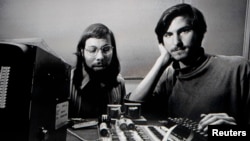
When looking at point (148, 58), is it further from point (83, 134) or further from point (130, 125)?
point (83, 134)

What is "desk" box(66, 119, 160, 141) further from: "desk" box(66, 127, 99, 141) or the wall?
the wall

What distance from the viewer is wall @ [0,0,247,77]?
1.70m

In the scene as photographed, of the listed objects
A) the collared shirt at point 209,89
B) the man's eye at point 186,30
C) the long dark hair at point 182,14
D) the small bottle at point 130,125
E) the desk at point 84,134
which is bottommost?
the desk at point 84,134

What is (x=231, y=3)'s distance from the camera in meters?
1.72

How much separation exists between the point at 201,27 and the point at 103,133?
3.29 feet

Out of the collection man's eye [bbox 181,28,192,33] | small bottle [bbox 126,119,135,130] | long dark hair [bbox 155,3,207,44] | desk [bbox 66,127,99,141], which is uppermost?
long dark hair [bbox 155,3,207,44]

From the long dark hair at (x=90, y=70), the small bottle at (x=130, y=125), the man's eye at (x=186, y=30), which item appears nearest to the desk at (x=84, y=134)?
the small bottle at (x=130, y=125)

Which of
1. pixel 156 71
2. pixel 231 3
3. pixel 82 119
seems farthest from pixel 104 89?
pixel 231 3

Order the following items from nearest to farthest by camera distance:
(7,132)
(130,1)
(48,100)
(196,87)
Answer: (7,132), (48,100), (196,87), (130,1)

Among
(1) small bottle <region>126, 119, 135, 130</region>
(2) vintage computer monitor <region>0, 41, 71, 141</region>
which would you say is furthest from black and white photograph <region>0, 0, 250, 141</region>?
(2) vintage computer monitor <region>0, 41, 71, 141</region>

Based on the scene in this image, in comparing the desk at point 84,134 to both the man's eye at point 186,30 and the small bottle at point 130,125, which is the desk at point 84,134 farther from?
the man's eye at point 186,30

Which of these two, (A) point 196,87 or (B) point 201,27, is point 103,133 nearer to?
(A) point 196,87

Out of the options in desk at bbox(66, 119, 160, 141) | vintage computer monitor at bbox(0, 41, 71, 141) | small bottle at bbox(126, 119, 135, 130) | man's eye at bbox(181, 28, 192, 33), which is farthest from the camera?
man's eye at bbox(181, 28, 192, 33)

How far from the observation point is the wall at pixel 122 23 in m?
1.70
